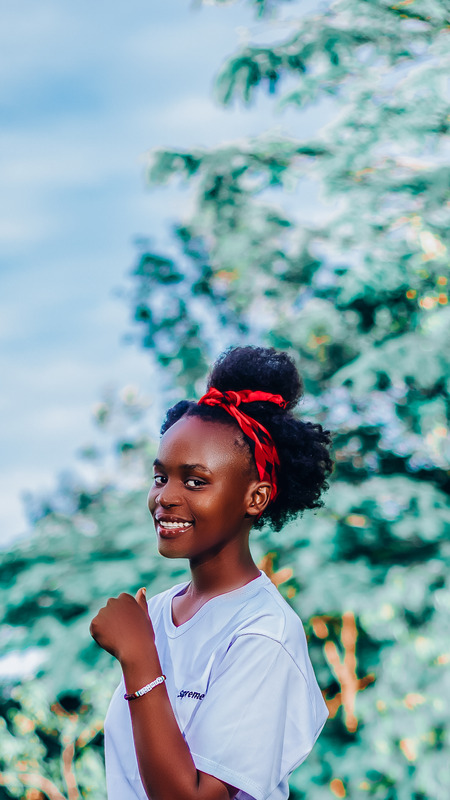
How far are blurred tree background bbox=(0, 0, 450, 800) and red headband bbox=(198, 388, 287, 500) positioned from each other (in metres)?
3.67

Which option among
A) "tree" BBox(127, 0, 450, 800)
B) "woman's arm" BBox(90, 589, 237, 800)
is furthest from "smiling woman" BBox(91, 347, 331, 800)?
"tree" BBox(127, 0, 450, 800)

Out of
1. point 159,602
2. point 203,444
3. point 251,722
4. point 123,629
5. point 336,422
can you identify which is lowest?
point 336,422

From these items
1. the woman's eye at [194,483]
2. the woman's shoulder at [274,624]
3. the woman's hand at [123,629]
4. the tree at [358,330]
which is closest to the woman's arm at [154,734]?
the woman's hand at [123,629]

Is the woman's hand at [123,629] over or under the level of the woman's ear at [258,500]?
over

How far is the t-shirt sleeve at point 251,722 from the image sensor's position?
124 cm

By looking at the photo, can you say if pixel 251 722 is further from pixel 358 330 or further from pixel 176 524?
pixel 358 330

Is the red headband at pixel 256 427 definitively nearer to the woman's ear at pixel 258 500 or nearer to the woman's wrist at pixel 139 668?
the woman's ear at pixel 258 500

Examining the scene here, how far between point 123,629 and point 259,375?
630 millimetres

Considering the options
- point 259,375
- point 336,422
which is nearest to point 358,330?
point 336,422

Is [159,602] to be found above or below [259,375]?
below

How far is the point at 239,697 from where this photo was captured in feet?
4.14

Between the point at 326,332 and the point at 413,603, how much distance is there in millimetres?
2624

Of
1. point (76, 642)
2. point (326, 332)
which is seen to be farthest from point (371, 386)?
point (76, 642)

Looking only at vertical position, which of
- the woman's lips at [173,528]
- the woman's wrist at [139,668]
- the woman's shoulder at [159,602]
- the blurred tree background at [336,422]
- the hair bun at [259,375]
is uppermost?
the hair bun at [259,375]
